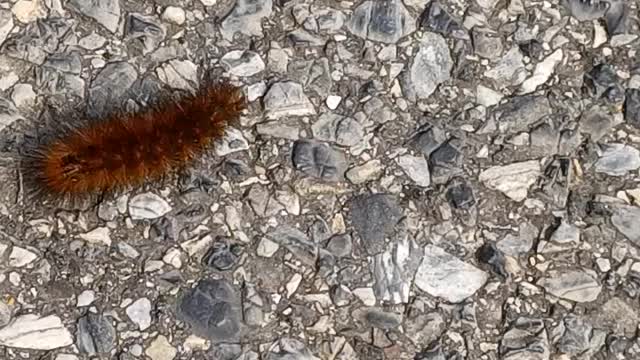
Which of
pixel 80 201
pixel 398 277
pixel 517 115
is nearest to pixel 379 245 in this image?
pixel 398 277

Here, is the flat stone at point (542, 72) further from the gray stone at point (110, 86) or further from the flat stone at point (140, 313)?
the flat stone at point (140, 313)

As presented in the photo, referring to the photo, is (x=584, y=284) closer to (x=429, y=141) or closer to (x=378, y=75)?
(x=429, y=141)

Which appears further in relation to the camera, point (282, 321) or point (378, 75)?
point (378, 75)

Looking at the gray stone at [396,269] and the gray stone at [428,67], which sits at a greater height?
the gray stone at [428,67]

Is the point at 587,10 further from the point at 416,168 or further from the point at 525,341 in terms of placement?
the point at 525,341

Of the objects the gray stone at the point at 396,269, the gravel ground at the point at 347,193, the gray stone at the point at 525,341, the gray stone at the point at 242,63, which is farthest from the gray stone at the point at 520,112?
the gray stone at the point at 242,63
